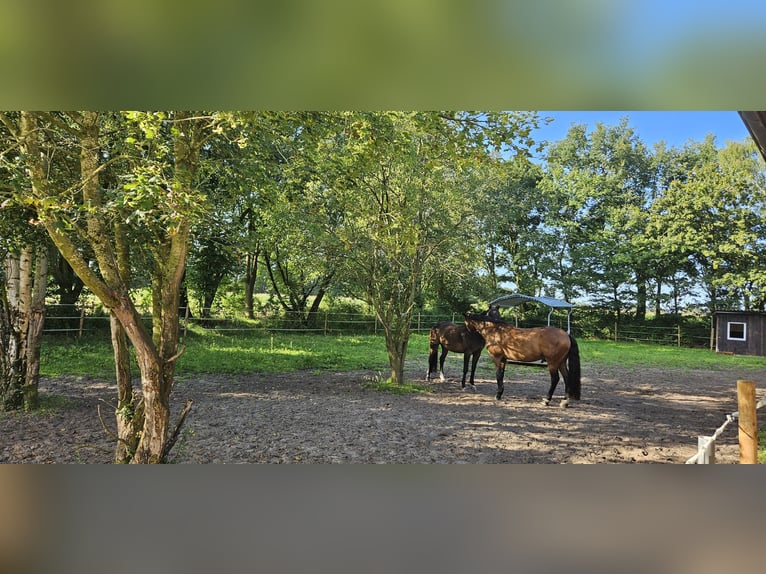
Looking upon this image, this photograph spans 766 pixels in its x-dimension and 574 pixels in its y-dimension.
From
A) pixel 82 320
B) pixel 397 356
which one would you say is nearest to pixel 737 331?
pixel 397 356

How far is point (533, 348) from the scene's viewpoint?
293 centimetres

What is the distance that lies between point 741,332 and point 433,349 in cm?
187

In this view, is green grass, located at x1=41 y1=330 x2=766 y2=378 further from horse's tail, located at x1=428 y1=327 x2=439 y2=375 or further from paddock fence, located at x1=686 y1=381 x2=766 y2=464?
paddock fence, located at x1=686 y1=381 x2=766 y2=464

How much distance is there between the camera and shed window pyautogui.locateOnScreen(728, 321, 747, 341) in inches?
106

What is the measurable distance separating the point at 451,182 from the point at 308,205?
1052mm

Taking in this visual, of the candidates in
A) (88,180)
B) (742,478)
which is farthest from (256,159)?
(742,478)

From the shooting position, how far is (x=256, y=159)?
100 inches

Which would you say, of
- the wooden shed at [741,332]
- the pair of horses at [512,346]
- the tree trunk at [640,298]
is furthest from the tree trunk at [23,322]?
the wooden shed at [741,332]

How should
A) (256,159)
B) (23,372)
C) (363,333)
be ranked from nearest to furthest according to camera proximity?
(256,159) < (23,372) < (363,333)

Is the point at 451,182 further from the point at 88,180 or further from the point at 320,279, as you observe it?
the point at 88,180

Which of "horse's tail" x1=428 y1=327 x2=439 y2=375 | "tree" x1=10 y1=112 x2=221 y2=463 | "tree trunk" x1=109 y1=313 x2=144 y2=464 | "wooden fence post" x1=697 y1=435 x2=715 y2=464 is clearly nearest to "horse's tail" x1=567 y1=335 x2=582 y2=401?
"wooden fence post" x1=697 y1=435 x2=715 y2=464
